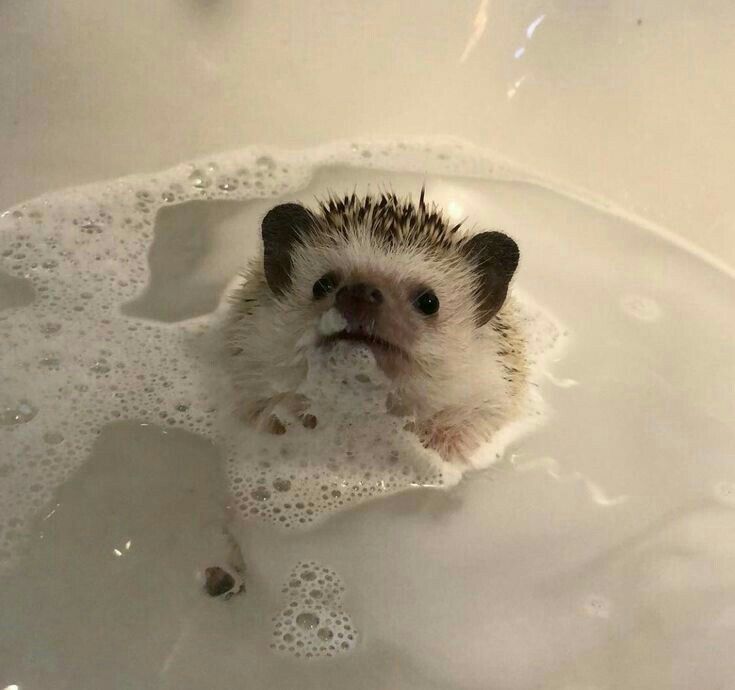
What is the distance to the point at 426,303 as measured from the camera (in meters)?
1.49

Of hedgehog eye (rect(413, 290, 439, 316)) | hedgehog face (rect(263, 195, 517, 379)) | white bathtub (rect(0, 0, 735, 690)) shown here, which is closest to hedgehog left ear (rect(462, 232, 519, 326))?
hedgehog face (rect(263, 195, 517, 379))

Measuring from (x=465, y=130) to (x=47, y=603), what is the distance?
174 cm

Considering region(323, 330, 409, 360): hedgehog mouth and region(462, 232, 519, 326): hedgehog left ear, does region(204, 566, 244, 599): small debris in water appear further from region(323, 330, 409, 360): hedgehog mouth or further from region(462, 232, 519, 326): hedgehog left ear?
region(462, 232, 519, 326): hedgehog left ear

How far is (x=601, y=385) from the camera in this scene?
194cm

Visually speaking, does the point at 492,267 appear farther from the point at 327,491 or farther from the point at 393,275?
the point at 327,491

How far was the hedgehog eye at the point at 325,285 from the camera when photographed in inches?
57.9

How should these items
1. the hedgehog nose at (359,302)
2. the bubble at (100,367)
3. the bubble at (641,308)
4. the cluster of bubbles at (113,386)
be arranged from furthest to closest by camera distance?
the bubble at (641,308) → the bubble at (100,367) → the cluster of bubbles at (113,386) → the hedgehog nose at (359,302)

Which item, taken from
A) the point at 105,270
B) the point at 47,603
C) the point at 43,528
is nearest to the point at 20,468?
the point at 43,528

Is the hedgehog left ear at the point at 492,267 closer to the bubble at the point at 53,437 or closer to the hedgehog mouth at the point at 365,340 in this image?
the hedgehog mouth at the point at 365,340

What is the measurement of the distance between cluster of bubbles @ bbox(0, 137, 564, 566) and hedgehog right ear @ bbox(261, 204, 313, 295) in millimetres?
238

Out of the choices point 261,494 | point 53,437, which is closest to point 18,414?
point 53,437

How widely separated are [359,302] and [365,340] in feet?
0.24

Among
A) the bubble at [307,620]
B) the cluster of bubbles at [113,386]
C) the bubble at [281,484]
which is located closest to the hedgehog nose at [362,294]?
the cluster of bubbles at [113,386]

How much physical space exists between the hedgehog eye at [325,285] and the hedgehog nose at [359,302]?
0.13 m
